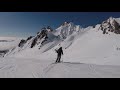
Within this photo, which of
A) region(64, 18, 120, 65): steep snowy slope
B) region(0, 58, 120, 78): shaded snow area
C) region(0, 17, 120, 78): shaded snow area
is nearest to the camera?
region(0, 58, 120, 78): shaded snow area

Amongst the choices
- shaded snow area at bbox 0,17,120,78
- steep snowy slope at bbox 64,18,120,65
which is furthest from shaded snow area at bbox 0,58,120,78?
steep snowy slope at bbox 64,18,120,65

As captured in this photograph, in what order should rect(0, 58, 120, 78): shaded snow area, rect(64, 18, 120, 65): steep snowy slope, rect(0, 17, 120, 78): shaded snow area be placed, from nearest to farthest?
rect(0, 58, 120, 78): shaded snow area < rect(0, 17, 120, 78): shaded snow area < rect(64, 18, 120, 65): steep snowy slope

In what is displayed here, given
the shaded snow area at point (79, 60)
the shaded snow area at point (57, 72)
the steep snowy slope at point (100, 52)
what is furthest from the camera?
the steep snowy slope at point (100, 52)

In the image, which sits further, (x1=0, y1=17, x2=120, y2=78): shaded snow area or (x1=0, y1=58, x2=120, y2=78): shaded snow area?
(x1=0, y1=17, x2=120, y2=78): shaded snow area

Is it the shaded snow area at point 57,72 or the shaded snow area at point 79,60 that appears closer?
the shaded snow area at point 57,72

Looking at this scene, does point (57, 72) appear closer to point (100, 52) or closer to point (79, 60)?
point (79, 60)

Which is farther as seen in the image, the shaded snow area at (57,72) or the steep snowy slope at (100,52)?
the steep snowy slope at (100,52)

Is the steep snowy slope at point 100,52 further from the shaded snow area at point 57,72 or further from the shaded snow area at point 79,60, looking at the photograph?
the shaded snow area at point 57,72

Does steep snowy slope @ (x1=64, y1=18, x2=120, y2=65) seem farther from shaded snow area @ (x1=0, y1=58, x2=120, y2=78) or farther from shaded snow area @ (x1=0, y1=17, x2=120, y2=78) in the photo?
shaded snow area @ (x1=0, y1=58, x2=120, y2=78)

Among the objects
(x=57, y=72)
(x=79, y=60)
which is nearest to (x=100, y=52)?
(x=79, y=60)

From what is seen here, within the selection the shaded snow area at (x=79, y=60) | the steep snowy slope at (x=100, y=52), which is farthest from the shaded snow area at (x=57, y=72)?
the steep snowy slope at (x=100, y=52)

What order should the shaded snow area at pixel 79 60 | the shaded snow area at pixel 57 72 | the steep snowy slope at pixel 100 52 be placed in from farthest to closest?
1. the steep snowy slope at pixel 100 52
2. the shaded snow area at pixel 79 60
3. the shaded snow area at pixel 57 72

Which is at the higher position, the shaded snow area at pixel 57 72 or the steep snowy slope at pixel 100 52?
the steep snowy slope at pixel 100 52
